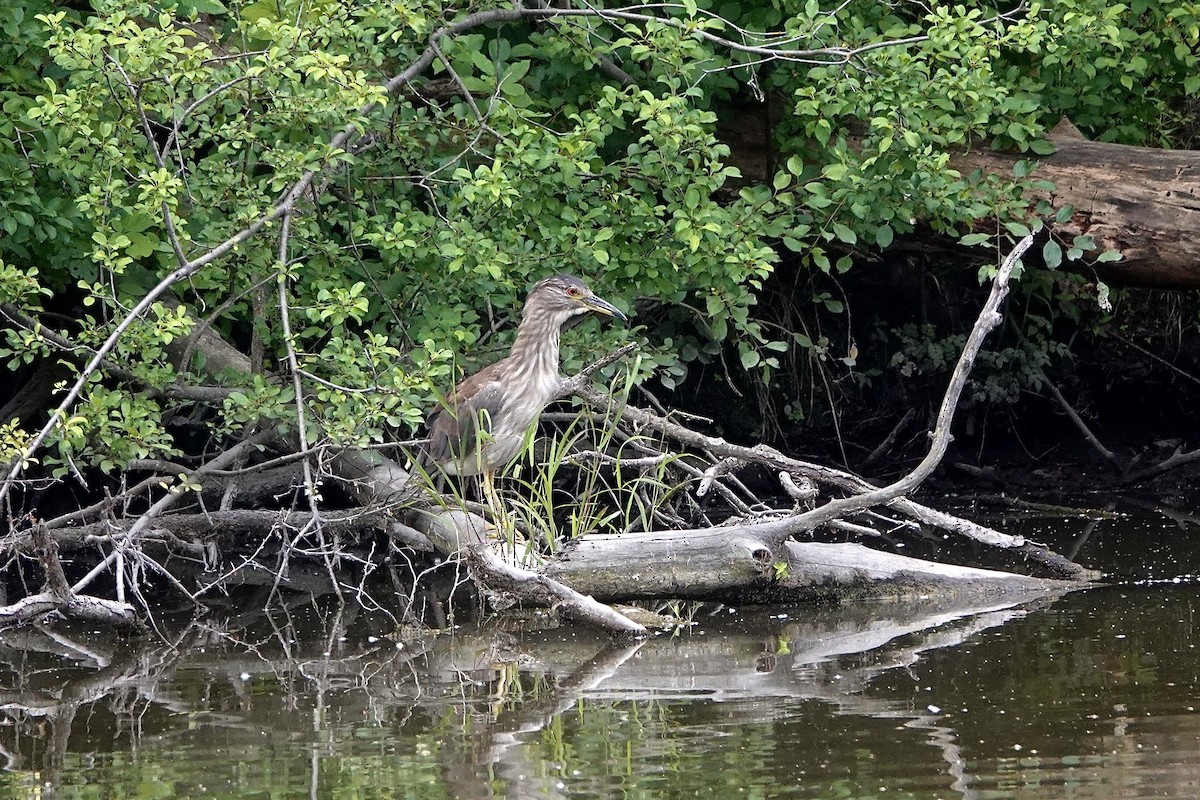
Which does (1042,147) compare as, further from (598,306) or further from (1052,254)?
(598,306)

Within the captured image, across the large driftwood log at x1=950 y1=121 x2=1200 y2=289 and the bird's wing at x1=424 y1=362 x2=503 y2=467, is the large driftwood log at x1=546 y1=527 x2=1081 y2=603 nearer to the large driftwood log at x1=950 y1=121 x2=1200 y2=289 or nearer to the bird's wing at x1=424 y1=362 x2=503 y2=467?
the bird's wing at x1=424 y1=362 x2=503 y2=467

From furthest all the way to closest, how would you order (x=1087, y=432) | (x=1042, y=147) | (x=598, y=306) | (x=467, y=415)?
(x=1087, y=432) → (x=1042, y=147) → (x=467, y=415) → (x=598, y=306)

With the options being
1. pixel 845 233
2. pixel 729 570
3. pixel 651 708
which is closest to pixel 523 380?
pixel 729 570

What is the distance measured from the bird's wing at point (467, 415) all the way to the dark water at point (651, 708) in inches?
39.3

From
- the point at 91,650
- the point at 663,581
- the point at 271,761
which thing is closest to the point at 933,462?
the point at 663,581

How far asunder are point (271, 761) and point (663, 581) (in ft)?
7.01

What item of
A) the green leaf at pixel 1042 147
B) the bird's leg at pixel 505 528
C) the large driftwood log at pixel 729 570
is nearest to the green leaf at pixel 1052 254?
the green leaf at pixel 1042 147

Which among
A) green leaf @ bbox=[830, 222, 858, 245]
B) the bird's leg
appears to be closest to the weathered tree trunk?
green leaf @ bbox=[830, 222, 858, 245]

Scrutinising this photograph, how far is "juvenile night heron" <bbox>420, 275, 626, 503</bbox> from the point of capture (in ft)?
21.9

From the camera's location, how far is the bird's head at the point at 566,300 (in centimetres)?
666

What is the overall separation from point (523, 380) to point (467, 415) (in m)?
0.30

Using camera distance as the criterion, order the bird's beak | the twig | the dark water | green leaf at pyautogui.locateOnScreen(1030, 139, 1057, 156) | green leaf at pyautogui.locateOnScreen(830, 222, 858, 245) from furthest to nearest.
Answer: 1. the twig
2. green leaf at pyautogui.locateOnScreen(1030, 139, 1057, 156)
3. green leaf at pyautogui.locateOnScreen(830, 222, 858, 245)
4. the bird's beak
5. the dark water

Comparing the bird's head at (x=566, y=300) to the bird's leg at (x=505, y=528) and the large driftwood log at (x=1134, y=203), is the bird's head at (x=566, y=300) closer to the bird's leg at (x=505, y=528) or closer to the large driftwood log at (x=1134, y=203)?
the bird's leg at (x=505, y=528)

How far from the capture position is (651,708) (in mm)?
4512
